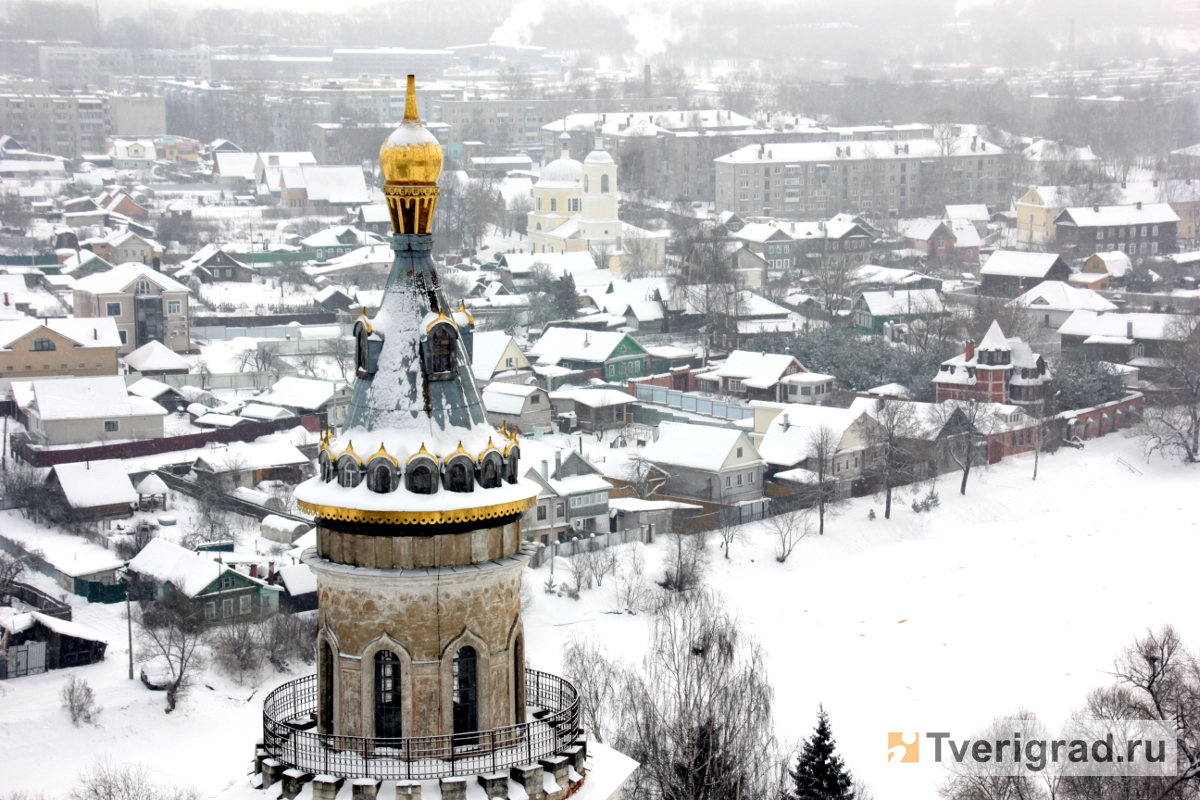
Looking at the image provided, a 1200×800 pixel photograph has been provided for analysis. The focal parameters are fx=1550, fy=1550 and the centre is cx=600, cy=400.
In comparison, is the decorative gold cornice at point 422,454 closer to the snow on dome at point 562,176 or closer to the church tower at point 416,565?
the church tower at point 416,565

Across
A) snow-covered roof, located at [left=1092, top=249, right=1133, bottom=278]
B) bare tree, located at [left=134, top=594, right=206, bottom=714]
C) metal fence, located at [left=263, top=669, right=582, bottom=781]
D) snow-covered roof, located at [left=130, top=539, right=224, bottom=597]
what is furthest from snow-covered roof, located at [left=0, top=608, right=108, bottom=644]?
snow-covered roof, located at [left=1092, top=249, right=1133, bottom=278]

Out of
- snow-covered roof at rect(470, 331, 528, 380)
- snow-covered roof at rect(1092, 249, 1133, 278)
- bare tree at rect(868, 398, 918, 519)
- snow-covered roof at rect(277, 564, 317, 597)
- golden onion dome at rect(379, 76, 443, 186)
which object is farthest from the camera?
snow-covered roof at rect(1092, 249, 1133, 278)

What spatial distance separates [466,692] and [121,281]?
51397mm

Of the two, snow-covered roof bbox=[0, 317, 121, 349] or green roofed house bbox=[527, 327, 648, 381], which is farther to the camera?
green roofed house bbox=[527, 327, 648, 381]

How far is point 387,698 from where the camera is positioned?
877 centimetres

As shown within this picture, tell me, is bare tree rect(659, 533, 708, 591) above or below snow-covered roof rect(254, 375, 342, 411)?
below

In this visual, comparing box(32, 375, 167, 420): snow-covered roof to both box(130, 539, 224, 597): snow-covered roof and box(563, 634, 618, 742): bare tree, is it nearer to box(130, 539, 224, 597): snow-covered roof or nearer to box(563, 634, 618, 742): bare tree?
box(130, 539, 224, 597): snow-covered roof

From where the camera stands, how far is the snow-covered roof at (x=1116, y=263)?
2913 inches

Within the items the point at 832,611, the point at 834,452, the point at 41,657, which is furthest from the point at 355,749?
the point at 834,452

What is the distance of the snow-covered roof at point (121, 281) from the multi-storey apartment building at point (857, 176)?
154 ft

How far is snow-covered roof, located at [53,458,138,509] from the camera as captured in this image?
37.8 meters

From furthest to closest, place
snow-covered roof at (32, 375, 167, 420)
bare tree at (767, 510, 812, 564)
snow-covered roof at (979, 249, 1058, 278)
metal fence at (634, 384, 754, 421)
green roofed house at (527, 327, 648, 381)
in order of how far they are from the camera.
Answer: snow-covered roof at (979, 249, 1058, 278) < green roofed house at (527, 327, 648, 381) < metal fence at (634, 384, 754, 421) < snow-covered roof at (32, 375, 167, 420) < bare tree at (767, 510, 812, 564)

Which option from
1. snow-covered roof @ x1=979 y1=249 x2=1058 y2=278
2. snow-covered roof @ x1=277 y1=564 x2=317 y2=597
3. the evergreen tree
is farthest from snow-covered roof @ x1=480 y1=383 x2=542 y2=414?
snow-covered roof @ x1=979 y1=249 x2=1058 y2=278

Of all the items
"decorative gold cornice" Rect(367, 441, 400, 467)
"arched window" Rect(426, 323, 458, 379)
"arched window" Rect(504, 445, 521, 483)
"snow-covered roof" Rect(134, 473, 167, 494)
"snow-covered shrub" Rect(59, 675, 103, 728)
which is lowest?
"snow-covered shrub" Rect(59, 675, 103, 728)
